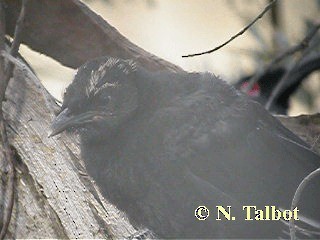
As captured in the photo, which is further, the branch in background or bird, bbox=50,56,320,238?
the branch in background

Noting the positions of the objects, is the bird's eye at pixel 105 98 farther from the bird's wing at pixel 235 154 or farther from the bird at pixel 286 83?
the bird at pixel 286 83

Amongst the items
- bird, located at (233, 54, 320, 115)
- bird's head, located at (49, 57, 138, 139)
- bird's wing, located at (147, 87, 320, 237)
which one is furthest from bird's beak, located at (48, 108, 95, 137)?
bird, located at (233, 54, 320, 115)

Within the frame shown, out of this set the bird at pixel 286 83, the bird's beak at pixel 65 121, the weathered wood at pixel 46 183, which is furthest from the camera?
the bird at pixel 286 83

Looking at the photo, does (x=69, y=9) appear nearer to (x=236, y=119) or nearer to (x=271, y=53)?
(x=236, y=119)

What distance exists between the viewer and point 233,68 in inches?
143

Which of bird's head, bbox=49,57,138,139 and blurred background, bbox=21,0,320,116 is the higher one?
blurred background, bbox=21,0,320,116

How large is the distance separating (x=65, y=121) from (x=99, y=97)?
4.3 inches

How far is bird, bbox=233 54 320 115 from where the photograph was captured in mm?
3621

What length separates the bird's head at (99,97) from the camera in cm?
271

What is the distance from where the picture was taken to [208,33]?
350 centimetres

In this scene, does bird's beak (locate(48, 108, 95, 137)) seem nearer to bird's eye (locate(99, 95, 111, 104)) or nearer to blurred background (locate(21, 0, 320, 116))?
bird's eye (locate(99, 95, 111, 104))

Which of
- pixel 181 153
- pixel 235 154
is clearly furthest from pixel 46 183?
pixel 235 154

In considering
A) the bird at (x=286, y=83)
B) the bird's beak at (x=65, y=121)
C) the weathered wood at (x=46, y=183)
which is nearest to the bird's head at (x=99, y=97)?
the bird's beak at (x=65, y=121)

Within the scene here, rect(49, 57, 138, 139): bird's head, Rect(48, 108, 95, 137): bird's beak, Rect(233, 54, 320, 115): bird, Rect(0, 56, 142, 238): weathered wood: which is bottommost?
Rect(0, 56, 142, 238): weathered wood
